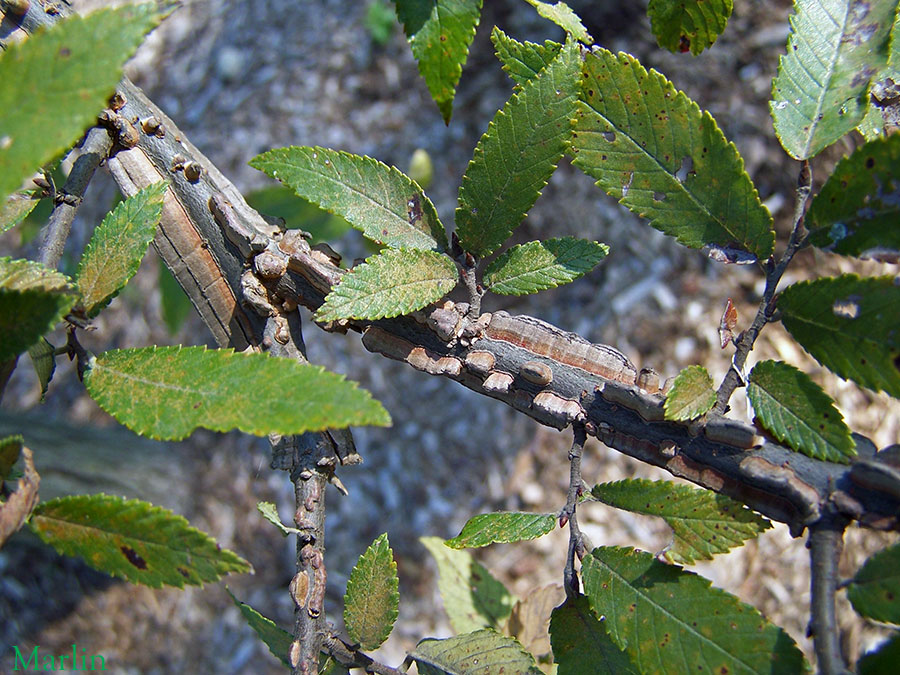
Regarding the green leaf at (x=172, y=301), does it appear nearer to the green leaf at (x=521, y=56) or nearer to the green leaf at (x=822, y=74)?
the green leaf at (x=521, y=56)

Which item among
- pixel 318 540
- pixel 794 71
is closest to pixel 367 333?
pixel 318 540

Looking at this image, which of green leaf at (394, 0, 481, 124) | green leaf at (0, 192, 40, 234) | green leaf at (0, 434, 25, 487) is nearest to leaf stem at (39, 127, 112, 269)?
green leaf at (0, 192, 40, 234)

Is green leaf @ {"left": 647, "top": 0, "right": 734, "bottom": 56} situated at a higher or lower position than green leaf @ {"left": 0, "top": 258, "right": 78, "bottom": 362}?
higher

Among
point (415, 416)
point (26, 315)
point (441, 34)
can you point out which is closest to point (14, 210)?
point (26, 315)

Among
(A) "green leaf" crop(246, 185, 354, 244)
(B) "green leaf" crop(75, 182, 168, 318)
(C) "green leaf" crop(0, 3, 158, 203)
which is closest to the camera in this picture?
(C) "green leaf" crop(0, 3, 158, 203)

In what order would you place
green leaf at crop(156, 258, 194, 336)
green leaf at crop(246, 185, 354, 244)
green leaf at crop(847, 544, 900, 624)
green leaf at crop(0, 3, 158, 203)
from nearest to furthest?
green leaf at crop(0, 3, 158, 203) → green leaf at crop(847, 544, 900, 624) → green leaf at crop(246, 185, 354, 244) → green leaf at crop(156, 258, 194, 336)

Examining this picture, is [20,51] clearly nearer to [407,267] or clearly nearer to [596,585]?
[407,267]

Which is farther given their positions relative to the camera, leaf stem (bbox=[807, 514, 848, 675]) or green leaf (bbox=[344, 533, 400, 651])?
green leaf (bbox=[344, 533, 400, 651])

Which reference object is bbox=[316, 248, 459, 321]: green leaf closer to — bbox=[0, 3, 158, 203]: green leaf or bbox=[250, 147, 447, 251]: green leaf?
bbox=[250, 147, 447, 251]: green leaf
